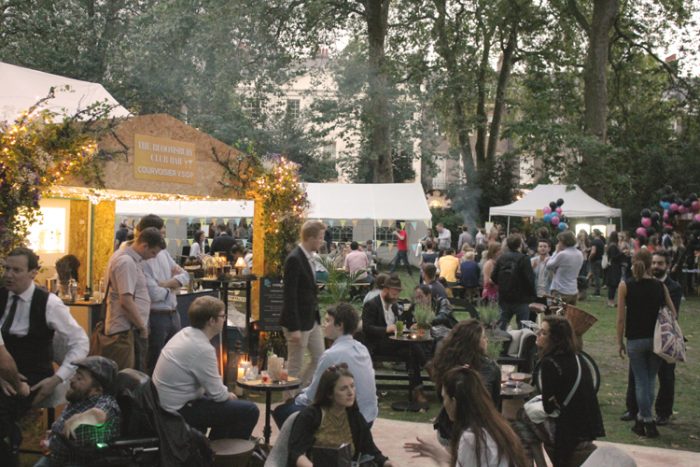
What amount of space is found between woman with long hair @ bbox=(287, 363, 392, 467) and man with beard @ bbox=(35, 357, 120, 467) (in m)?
0.93

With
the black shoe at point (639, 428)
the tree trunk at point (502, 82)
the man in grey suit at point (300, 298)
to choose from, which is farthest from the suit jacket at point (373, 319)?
the tree trunk at point (502, 82)

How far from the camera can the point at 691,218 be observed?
882cm

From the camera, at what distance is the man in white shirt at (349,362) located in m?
4.75

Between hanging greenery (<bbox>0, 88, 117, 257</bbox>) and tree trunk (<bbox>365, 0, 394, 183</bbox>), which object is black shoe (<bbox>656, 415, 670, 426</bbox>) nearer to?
hanging greenery (<bbox>0, 88, 117, 257</bbox>)

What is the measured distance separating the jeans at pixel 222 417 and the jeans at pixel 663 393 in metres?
3.70

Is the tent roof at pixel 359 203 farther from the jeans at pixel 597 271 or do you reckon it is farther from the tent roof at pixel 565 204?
the jeans at pixel 597 271

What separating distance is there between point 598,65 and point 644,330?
17.4 metres

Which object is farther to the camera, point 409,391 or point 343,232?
point 343,232

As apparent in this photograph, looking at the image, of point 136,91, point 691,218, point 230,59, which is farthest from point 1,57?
point 691,218

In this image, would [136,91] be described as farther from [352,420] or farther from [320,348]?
[352,420]

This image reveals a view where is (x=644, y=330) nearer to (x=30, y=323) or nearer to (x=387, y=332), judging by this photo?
(x=387, y=332)

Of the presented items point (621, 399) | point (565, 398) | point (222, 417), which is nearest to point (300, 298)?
point (222, 417)

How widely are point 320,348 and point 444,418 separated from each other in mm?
2882

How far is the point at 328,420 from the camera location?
406 cm
